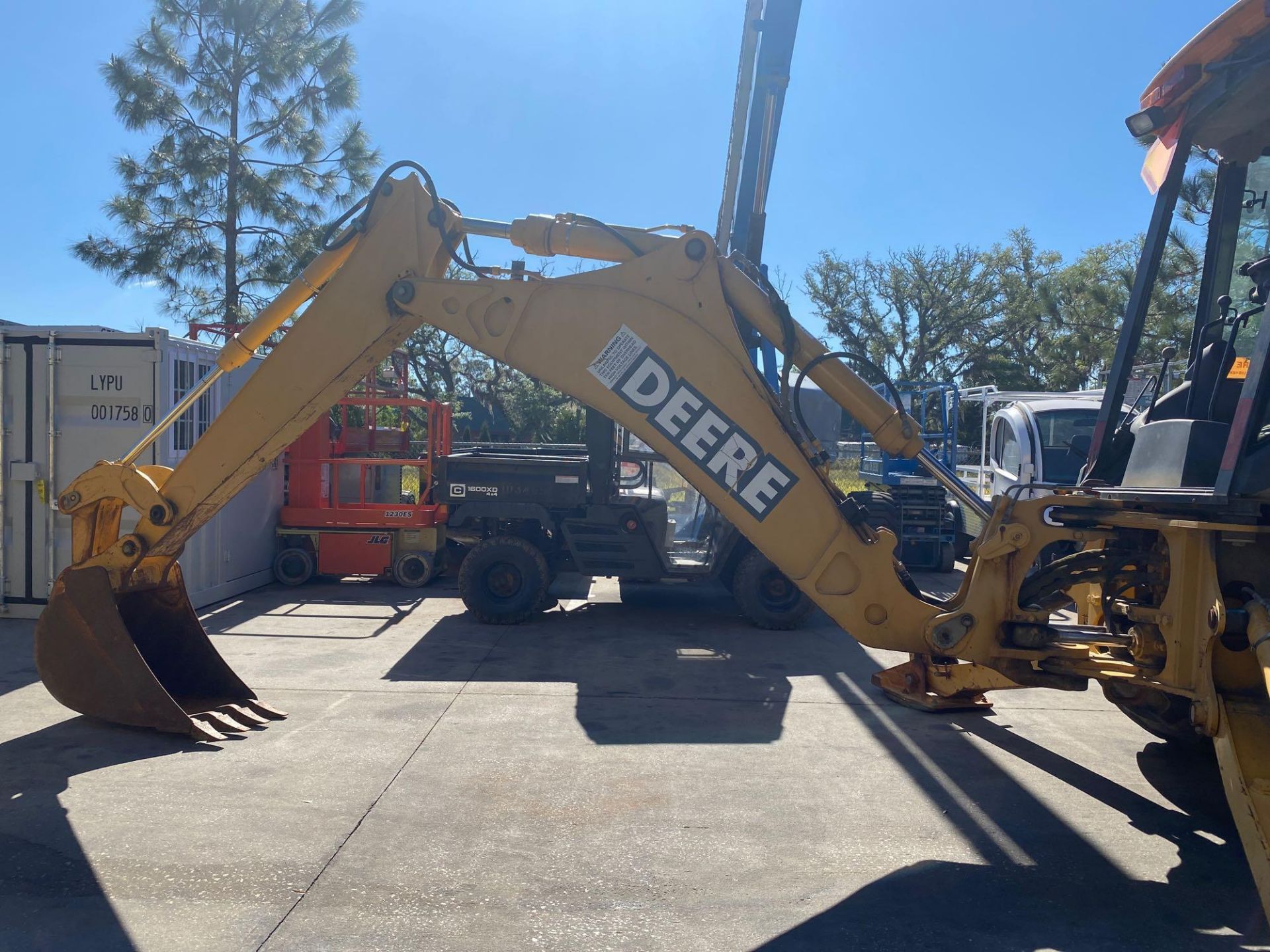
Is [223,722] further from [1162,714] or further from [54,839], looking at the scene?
[1162,714]

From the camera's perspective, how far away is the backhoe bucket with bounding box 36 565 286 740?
514 centimetres

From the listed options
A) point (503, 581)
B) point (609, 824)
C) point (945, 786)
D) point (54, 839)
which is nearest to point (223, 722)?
point (54, 839)

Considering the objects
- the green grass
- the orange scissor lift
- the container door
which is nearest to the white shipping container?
the container door

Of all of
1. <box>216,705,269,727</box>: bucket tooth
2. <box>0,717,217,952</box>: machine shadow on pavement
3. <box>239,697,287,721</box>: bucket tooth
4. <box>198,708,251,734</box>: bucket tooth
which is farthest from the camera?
<box>239,697,287,721</box>: bucket tooth

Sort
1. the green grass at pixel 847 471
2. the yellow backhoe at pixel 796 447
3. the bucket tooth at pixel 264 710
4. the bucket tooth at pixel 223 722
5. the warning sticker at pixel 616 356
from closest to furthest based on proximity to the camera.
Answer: the yellow backhoe at pixel 796 447 → the warning sticker at pixel 616 356 → the bucket tooth at pixel 223 722 → the bucket tooth at pixel 264 710 → the green grass at pixel 847 471

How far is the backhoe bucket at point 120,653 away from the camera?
5141 millimetres

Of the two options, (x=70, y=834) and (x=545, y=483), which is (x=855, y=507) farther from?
(x=545, y=483)

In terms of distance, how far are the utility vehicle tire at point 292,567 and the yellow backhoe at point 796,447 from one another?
5194mm

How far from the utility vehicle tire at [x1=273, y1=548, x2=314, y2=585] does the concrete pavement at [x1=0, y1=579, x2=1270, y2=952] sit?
3832 mm

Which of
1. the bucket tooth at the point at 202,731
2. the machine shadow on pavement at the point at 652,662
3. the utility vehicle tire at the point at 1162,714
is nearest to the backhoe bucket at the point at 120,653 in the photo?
the bucket tooth at the point at 202,731

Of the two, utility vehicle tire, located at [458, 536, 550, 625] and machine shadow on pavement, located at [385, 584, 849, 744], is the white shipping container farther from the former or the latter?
machine shadow on pavement, located at [385, 584, 849, 744]

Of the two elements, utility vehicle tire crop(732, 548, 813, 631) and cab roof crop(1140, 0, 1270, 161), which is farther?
utility vehicle tire crop(732, 548, 813, 631)

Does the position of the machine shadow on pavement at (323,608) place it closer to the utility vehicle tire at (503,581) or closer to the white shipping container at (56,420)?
the utility vehicle tire at (503,581)

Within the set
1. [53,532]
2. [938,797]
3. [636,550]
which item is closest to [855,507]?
[938,797]
